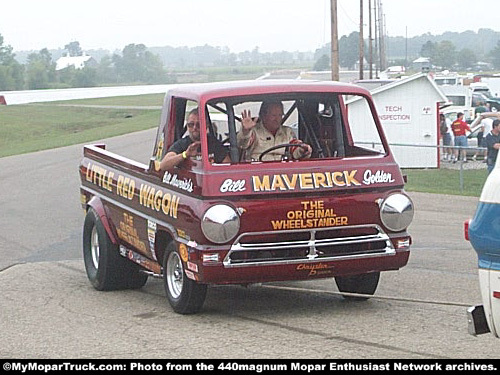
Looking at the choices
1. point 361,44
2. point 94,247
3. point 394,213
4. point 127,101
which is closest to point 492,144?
point 94,247

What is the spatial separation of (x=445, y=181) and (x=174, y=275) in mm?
16802

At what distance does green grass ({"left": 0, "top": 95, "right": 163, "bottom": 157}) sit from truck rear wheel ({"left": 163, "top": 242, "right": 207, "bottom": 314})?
1028 inches

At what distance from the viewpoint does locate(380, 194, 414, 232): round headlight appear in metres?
8.55

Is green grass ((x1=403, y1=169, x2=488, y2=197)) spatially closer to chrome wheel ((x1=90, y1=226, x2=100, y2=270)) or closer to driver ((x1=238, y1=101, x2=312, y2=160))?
chrome wheel ((x1=90, y1=226, x2=100, y2=270))

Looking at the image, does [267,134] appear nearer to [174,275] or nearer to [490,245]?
[174,275]

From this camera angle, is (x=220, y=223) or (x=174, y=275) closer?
(x=220, y=223)

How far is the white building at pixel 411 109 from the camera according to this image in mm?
31859

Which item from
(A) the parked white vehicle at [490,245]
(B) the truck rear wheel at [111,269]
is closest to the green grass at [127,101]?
(B) the truck rear wheel at [111,269]

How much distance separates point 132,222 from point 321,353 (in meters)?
3.22

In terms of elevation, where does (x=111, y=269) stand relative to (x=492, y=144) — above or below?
above

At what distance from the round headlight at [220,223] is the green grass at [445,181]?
44.3 ft

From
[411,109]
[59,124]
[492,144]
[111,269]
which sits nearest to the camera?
[111,269]

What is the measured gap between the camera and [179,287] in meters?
8.86

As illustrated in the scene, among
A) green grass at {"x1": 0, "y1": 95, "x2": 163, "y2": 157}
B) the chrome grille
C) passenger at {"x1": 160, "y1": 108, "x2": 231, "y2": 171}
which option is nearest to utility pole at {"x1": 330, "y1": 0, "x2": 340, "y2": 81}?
green grass at {"x1": 0, "y1": 95, "x2": 163, "y2": 157}
